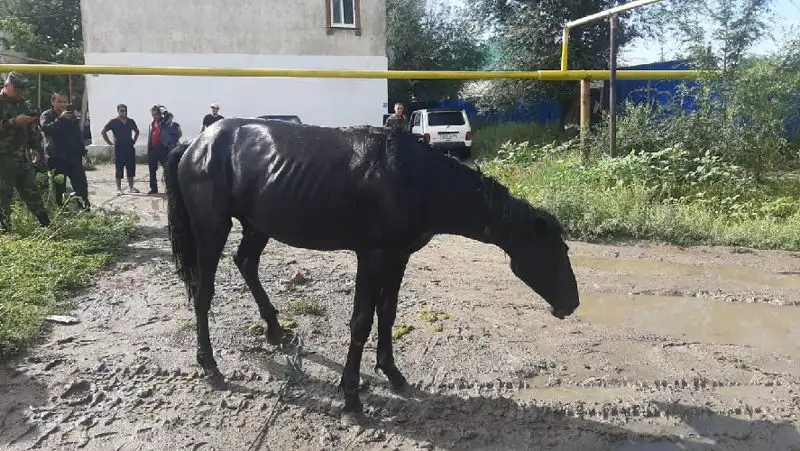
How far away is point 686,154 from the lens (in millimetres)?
8789

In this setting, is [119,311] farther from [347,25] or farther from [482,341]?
[347,25]

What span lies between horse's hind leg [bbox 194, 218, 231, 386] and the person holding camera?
16.9 ft

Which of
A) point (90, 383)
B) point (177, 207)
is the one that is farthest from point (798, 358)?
point (90, 383)

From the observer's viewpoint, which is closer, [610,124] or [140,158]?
[610,124]

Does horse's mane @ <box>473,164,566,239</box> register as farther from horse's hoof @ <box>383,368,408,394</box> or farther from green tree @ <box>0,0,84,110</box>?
green tree @ <box>0,0,84,110</box>

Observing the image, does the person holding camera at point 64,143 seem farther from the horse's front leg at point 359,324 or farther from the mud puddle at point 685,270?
the mud puddle at point 685,270

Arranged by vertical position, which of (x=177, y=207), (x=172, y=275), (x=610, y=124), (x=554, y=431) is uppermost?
(x=610, y=124)

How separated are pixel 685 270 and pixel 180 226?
4777mm

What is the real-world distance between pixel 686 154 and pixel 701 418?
21.3 feet

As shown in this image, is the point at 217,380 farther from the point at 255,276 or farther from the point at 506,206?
the point at 506,206

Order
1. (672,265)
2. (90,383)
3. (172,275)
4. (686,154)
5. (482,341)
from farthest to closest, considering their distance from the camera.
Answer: (686,154), (672,265), (172,275), (482,341), (90,383)

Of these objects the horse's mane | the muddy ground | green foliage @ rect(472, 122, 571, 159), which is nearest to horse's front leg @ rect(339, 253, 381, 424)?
the muddy ground

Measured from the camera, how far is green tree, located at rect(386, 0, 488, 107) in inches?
1049

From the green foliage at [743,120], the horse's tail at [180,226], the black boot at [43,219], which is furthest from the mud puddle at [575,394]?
the green foliage at [743,120]
